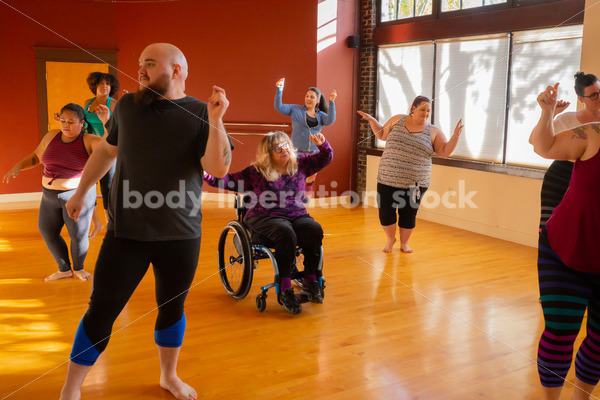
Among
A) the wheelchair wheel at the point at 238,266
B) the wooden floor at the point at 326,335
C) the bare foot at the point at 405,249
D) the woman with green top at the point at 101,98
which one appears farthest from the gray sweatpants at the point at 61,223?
the bare foot at the point at 405,249

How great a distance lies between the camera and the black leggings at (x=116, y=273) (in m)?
1.94

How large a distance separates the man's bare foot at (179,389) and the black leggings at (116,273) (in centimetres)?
42

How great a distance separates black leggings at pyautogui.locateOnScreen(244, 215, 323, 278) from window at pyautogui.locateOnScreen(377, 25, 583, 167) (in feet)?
9.11

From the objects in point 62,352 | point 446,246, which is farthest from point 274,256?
point 446,246

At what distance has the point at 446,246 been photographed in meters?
5.10

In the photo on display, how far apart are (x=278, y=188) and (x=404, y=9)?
4.05m

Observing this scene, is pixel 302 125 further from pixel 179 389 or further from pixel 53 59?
pixel 179 389

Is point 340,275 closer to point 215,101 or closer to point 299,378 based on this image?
point 299,378

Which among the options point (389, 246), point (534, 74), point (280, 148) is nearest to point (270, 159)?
point (280, 148)

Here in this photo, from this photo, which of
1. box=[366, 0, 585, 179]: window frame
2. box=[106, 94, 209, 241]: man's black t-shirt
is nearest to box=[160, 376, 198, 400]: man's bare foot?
box=[106, 94, 209, 241]: man's black t-shirt

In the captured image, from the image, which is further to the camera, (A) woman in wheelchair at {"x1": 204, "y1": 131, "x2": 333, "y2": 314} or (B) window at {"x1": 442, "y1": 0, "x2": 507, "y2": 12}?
(B) window at {"x1": 442, "y1": 0, "x2": 507, "y2": 12}

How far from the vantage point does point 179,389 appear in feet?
7.52

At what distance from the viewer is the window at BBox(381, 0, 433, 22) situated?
6.33 meters

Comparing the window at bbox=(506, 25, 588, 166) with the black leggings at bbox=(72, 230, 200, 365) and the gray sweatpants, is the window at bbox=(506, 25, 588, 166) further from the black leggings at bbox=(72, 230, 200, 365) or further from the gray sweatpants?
the black leggings at bbox=(72, 230, 200, 365)
